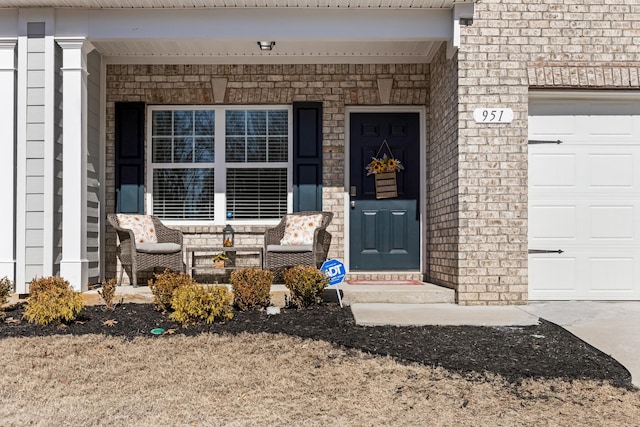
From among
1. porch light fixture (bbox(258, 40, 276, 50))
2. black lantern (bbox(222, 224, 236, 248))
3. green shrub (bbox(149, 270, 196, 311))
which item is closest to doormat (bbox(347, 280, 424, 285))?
black lantern (bbox(222, 224, 236, 248))

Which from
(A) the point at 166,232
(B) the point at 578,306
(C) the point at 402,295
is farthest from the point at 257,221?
(B) the point at 578,306

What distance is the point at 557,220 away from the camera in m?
6.21

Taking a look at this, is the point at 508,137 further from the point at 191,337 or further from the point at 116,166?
the point at 116,166

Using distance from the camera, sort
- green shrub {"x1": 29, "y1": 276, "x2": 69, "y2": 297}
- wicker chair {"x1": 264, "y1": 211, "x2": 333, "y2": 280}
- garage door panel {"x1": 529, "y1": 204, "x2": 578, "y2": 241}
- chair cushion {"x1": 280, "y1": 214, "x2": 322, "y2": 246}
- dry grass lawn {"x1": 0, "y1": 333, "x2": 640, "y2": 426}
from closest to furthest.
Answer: dry grass lawn {"x1": 0, "y1": 333, "x2": 640, "y2": 426}, green shrub {"x1": 29, "y1": 276, "x2": 69, "y2": 297}, garage door panel {"x1": 529, "y1": 204, "x2": 578, "y2": 241}, wicker chair {"x1": 264, "y1": 211, "x2": 333, "y2": 280}, chair cushion {"x1": 280, "y1": 214, "x2": 322, "y2": 246}

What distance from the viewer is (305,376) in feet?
11.9

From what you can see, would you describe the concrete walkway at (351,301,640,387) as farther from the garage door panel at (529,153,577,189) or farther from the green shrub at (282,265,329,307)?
the garage door panel at (529,153,577,189)

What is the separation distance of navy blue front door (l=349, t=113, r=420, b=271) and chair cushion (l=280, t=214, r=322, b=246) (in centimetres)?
54

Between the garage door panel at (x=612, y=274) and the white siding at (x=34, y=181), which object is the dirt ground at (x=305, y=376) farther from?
the garage door panel at (x=612, y=274)

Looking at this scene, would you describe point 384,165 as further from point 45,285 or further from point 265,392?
point 265,392

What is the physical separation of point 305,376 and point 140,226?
4035mm

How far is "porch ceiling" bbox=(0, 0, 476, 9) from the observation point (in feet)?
19.5

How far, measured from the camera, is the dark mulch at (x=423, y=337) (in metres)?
3.74

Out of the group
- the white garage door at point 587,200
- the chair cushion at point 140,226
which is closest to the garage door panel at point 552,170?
the white garage door at point 587,200

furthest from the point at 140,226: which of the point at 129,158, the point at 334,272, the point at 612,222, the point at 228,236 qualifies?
the point at 612,222
